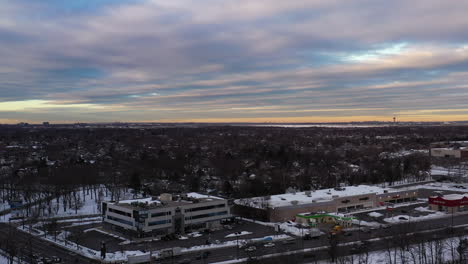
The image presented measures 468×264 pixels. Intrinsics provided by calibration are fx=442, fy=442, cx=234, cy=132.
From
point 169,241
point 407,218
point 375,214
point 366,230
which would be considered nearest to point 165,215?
point 169,241

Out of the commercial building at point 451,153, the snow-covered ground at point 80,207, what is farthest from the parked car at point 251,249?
the commercial building at point 451,153

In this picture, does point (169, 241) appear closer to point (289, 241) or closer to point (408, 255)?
point (289, 241)

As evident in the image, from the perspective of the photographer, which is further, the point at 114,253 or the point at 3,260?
the point at 114,253

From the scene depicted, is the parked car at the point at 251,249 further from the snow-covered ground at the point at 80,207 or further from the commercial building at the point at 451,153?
the commercial building at the point at 451,153

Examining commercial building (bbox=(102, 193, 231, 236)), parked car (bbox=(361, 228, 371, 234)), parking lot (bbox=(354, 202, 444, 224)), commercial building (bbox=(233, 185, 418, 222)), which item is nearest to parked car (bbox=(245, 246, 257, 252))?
commercial building (bbox=(102, 193, 231, 236))

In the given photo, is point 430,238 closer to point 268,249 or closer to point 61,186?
point 268,249

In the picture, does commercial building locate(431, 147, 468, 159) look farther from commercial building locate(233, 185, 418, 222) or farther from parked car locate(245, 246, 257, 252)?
parked car locate(245, 246, 257, 252)

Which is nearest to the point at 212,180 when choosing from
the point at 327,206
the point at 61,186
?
the point at 61,186
